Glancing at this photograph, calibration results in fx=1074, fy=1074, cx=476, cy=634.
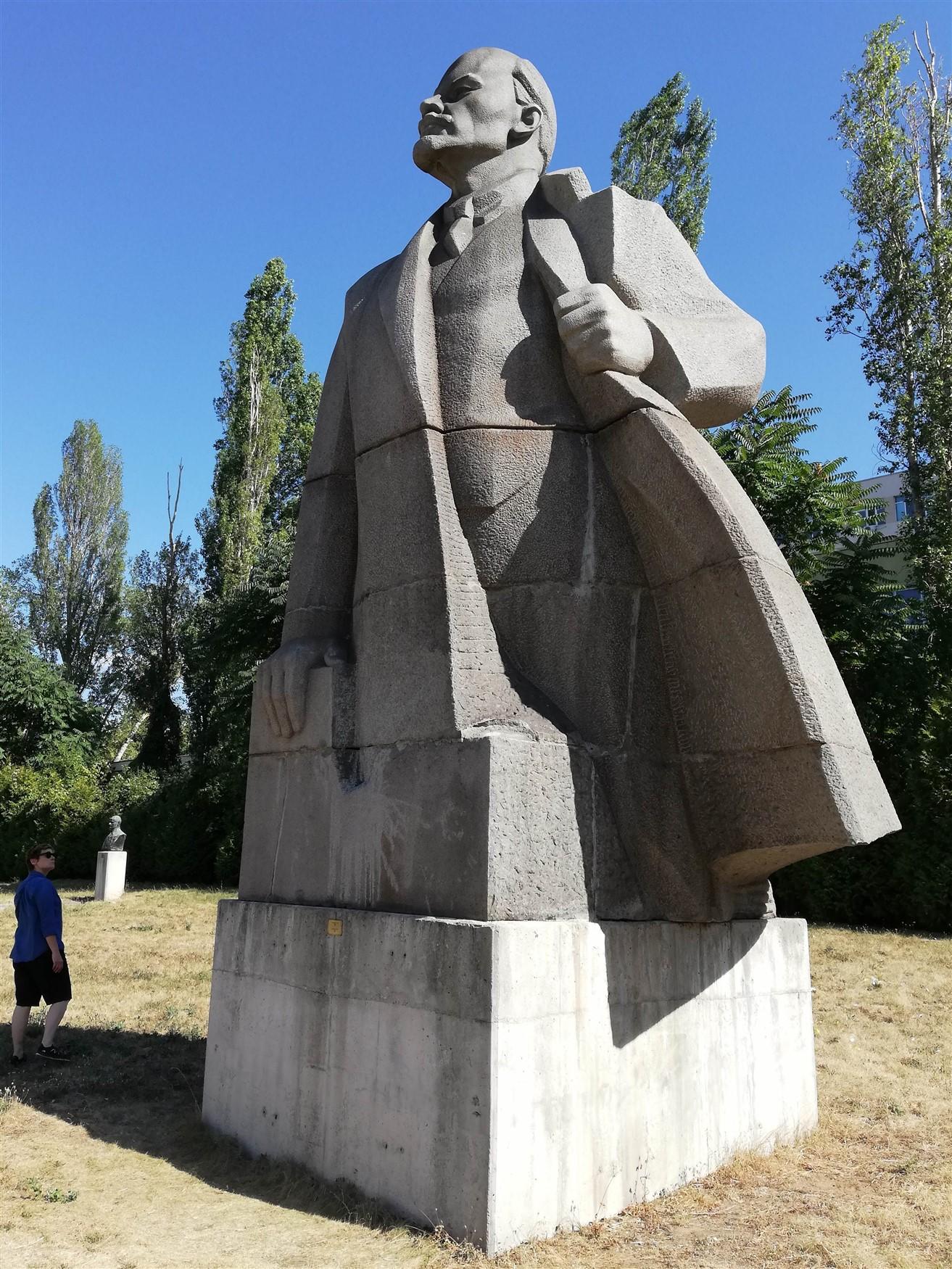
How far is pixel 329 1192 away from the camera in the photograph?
151 inches

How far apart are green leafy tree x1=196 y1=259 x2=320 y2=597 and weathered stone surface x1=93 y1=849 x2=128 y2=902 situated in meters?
9.15

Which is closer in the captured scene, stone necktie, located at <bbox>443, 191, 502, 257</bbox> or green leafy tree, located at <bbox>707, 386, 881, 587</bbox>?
stone necktie, located at <bbox>443, 191, 502, 257</bbox>

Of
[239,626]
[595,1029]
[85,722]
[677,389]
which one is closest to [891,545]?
[239,626]

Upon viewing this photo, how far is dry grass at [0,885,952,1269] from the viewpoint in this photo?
338 centimetres

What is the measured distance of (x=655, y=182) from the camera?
62.0ft

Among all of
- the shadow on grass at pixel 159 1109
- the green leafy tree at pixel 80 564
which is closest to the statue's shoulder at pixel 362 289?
the shadow on grass at pixel 159 1109

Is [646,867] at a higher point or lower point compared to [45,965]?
higher

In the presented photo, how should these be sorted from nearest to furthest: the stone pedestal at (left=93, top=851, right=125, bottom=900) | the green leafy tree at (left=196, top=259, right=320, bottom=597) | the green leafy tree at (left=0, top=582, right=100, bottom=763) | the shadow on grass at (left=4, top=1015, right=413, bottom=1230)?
the shadow on grass at (left=4, top=1015, right=413, bottom=1230)
the stone pedestal at (left=93, top=851, right=125, bottom=900)
the green leafy tree at (left=196, top=259, right=320, bottom=597)
the green leafy tree at (left=0, top=582, right=100, bottom=763)

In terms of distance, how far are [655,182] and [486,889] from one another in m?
17.9

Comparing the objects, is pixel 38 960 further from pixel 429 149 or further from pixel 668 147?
pixel 668 147

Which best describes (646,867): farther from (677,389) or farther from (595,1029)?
(677,389)

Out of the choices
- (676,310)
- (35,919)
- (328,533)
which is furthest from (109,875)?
(676,310)

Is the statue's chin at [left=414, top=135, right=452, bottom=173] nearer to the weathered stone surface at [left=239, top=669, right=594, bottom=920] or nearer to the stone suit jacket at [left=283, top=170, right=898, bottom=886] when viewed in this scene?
the stone suit jacket at [left=283, top=170, right=898, bottom=886]

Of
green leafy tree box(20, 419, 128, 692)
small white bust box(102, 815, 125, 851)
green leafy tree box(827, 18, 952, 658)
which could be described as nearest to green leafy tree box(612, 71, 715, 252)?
green leafy tree box(827, 18, 952, 658)
